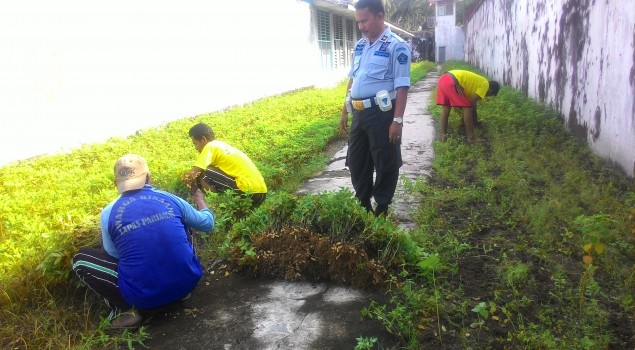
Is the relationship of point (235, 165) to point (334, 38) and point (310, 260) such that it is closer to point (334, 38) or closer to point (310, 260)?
point (310, 260)

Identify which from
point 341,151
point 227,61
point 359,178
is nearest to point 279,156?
Answer: point 341,151

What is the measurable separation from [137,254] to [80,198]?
2.39 metres

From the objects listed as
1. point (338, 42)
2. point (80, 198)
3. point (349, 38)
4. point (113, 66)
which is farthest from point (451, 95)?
point (349, 38)

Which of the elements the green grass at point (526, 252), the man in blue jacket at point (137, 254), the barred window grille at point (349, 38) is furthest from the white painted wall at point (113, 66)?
the barred window grille at point (349, 38)

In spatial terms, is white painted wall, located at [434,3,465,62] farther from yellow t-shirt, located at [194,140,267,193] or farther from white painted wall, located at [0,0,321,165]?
yellow t-shirt, located at [194,140,267,193]

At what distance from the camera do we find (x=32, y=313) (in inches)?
111

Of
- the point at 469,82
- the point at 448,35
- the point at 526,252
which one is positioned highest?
the point at 448,35

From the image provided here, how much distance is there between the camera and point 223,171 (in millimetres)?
4340

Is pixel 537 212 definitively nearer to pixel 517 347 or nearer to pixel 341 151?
pixel 517 347

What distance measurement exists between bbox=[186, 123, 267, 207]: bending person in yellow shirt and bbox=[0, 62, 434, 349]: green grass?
0.22 m

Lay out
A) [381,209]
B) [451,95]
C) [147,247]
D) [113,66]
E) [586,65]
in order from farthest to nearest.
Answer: [113,66], [451,95], [586,65], [381,209], [147,247]

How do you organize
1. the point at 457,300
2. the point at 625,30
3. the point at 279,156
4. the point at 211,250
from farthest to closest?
the point at 279,156, the point at 625,30, the point at 211,250, the point at 457,300

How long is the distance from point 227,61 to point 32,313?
976cm

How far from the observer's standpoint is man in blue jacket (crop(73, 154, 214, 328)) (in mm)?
2615
